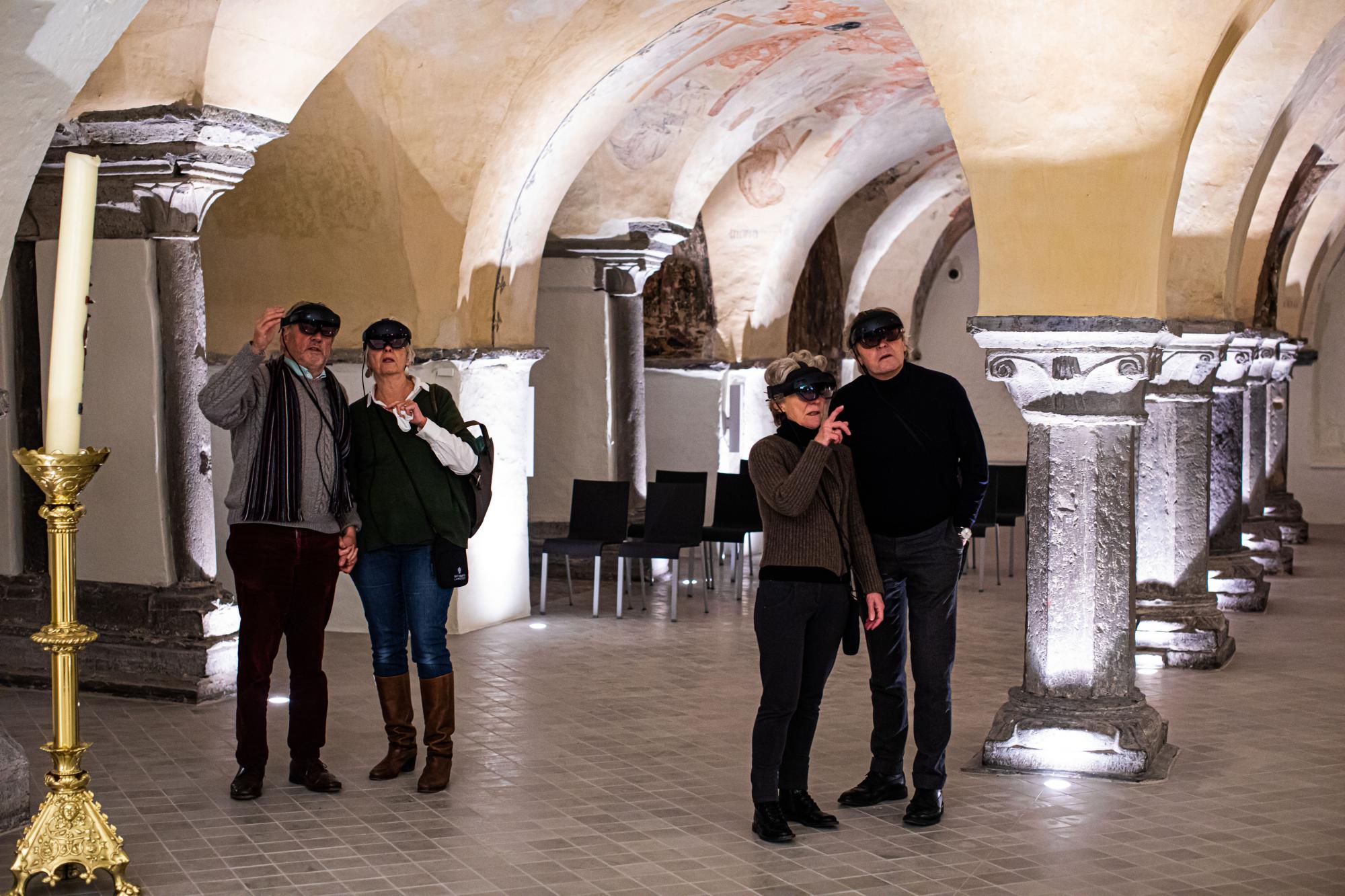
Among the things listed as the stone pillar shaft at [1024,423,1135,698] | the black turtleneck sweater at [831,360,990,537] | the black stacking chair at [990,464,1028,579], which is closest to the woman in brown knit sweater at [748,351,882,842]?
the black turtleneck sweater at [831,360,990,537]

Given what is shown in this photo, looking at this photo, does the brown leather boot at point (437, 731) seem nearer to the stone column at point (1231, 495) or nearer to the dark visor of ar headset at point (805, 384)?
the dark visor of ar headset at point (805, 384)

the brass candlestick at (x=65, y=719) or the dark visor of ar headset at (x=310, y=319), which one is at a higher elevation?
the dark visor of ar headset at (x=310, y=319)

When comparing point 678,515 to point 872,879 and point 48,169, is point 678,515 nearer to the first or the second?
point 48,169

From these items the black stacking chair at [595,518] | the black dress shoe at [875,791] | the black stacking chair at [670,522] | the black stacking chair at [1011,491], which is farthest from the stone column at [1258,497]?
the black dress shoe at [875,791]

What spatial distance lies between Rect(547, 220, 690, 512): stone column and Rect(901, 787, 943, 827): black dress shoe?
6.70m

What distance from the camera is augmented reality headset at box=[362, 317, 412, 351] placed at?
5.36m

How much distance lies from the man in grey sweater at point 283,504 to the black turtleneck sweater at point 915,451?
175 centimetres

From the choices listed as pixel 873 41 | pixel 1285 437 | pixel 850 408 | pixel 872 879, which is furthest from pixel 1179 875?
pixel 1285 437

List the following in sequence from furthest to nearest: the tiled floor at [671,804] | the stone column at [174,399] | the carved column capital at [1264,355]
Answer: the carved column capital at [1264,355] → the stone column at [174,399] → the tiled floor at [671,804]

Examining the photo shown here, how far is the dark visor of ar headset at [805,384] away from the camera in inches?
193

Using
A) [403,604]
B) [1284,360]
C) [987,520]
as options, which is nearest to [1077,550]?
[403,604]

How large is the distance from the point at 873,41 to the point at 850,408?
6.69m

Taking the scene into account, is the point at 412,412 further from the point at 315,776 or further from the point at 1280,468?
the point at 1280,468

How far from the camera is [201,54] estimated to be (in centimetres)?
692
